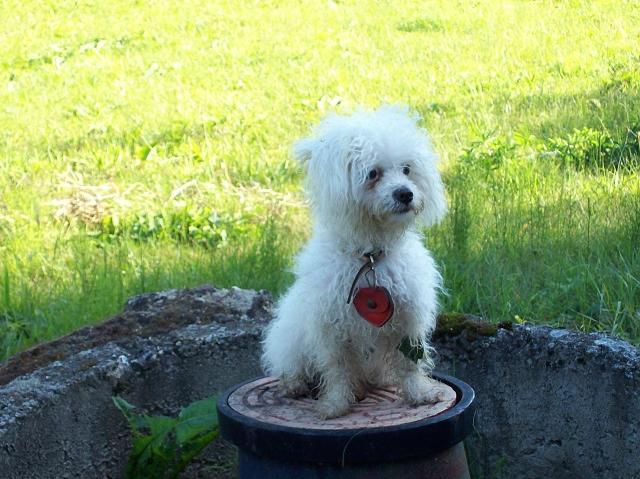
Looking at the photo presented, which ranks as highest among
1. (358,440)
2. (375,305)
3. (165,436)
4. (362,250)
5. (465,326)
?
(362,250)

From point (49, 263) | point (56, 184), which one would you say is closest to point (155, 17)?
point (56, 184)

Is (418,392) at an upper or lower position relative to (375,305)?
lower

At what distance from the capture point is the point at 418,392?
140 inches

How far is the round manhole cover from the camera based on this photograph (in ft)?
11.2

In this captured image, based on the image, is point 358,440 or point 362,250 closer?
point 358,440

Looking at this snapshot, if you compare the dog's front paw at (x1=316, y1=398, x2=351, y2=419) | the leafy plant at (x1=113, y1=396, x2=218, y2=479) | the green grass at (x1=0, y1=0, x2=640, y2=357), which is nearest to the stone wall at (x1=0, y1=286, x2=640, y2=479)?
the leafy plant at (x1=113, y1=396, x2=218, y2=479)

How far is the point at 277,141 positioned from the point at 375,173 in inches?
214

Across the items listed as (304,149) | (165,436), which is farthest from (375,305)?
(165,436)

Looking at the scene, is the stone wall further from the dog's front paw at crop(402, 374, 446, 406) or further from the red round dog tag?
the red round dog tag

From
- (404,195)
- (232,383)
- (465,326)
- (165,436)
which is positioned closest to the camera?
(404,195)

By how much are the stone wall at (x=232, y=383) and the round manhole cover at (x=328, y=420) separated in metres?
0.68

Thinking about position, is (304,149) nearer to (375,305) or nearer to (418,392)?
(375,305)

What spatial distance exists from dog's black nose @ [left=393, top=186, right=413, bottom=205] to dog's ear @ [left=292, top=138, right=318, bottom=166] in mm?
397

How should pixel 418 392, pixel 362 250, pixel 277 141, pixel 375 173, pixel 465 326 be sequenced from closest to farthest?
pixel 375 173 < pixel 362 250 < pixel 418 392 < pixel 465 326 < pixel 277 141
